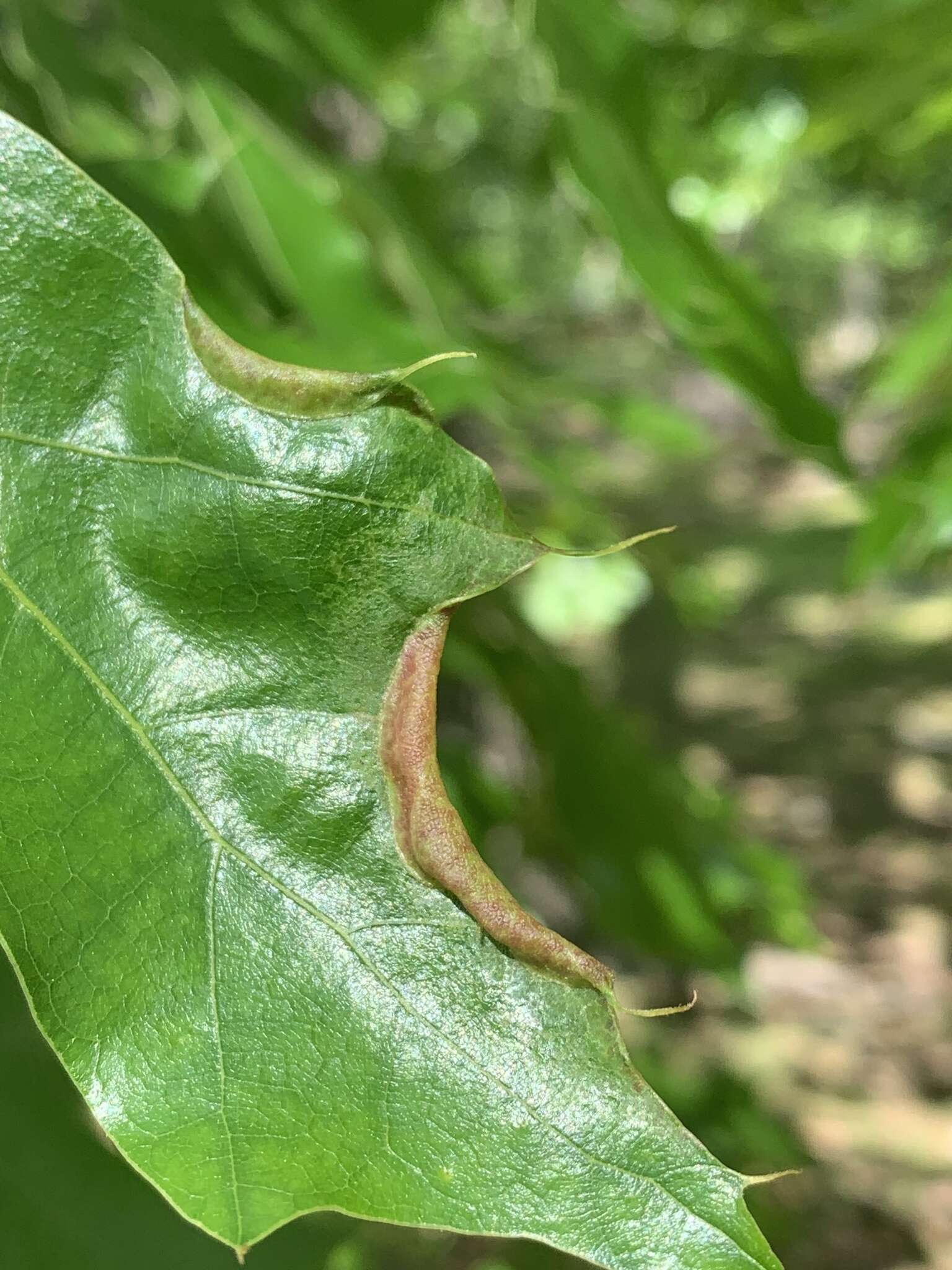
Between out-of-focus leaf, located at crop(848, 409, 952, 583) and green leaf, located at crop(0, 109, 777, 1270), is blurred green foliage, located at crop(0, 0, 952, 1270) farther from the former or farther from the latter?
green leaf, located at crop(0, 109, 777, 1270)

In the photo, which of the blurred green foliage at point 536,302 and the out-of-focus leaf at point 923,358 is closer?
the blurred green foliage at point 536,302

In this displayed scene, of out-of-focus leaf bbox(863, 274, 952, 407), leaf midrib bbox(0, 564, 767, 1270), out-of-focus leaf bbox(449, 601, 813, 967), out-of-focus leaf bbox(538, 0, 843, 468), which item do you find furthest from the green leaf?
out-of-focus leaf bbox(863, 274, 952, 407)

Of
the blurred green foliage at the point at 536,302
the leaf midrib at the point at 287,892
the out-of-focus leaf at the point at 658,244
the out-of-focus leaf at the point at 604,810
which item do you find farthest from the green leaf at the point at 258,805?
the out-of-focus leaf at the point at 604,810

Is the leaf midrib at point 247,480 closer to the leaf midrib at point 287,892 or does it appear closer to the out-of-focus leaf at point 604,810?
the leaf midrib at point 287,892

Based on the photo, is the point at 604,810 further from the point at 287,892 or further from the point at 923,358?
the point at 287,892

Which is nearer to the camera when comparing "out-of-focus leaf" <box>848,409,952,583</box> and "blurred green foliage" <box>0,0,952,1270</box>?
"blurred green foliage" <box>0,0,952,1270</box>

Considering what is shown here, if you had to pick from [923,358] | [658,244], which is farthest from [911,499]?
[658,244]

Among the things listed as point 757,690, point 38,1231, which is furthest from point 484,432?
point 757,690

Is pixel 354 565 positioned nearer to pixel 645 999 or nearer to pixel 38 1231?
Answer: pixel 38 1231
